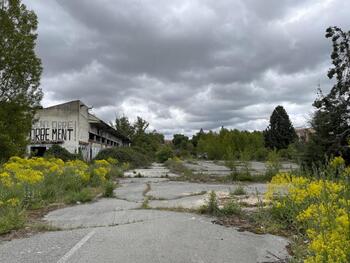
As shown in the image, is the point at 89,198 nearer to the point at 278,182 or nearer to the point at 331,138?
the point at 278,182

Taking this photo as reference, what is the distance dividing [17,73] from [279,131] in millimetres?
65644

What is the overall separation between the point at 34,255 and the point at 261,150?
56.6 m

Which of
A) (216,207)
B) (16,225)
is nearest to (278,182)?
(216,207)

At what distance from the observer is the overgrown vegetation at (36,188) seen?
33.2 ft

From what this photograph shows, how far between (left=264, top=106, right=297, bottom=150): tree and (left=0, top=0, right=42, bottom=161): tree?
6255cm

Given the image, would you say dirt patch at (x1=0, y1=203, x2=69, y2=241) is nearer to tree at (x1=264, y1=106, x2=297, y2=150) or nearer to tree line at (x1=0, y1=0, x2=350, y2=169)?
tree line at (x1=0, y1=0, x2=350, y2=169)

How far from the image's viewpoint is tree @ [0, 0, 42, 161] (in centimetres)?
2184

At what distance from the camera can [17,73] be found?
2244cm

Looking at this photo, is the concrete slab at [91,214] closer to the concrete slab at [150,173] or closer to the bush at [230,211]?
the bush at [230,211]

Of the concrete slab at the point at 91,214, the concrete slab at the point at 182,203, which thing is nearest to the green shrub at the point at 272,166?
the concrete slab at the point at 182,203

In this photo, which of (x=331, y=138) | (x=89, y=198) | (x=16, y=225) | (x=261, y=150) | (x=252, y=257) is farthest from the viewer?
(x=261, y=150)

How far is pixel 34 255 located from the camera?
6.67 meters

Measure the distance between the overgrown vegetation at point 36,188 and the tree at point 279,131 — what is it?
65774 mm

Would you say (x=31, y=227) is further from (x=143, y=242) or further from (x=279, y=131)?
(x=279, y=131)
